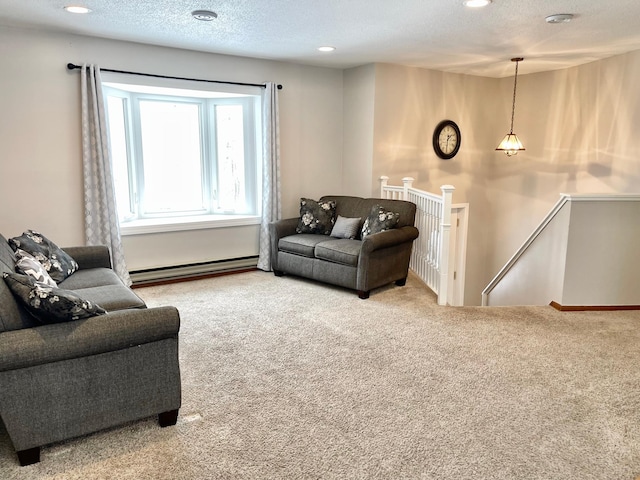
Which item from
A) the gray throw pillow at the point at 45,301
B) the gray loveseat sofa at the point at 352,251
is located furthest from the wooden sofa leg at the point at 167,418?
the gray loveseat sofa at the point at 352,251

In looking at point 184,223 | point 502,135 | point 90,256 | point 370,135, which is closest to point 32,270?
point 90,256

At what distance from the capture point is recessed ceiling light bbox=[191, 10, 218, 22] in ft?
11.4

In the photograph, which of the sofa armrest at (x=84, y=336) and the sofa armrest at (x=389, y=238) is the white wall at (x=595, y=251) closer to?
the sofa armrest at (x=389, y=238)

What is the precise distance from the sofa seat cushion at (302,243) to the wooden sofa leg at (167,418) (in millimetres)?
2616

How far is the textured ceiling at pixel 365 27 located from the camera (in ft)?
Result: 10.9

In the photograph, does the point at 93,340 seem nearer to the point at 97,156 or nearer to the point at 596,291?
the point at 97,156

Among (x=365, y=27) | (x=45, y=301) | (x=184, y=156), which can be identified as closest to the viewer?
(x=45, y=301)

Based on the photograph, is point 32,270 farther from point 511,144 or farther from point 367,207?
point 511,144

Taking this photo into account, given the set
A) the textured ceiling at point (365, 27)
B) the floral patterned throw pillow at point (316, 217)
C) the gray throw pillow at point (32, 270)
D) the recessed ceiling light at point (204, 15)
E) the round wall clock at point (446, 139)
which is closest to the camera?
the gray throw pillow at point (32, 270)

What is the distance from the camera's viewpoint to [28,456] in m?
2.05

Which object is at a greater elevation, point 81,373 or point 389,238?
point 389,238

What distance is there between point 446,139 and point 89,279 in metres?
4.60

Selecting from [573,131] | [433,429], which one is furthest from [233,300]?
[573,131]

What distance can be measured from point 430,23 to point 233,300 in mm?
2974
